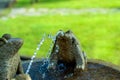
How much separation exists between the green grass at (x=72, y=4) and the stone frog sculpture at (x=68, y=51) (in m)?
13.8

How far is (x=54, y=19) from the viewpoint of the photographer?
1772 centimetres

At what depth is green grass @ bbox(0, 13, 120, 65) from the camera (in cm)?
1201

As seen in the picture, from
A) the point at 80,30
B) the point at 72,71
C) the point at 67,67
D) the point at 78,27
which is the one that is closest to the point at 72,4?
the point at 78,27

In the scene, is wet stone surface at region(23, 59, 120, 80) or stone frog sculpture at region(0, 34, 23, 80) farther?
wet stone surface at region(23, 59, 120, 80)

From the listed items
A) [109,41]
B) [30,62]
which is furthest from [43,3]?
[30,62]

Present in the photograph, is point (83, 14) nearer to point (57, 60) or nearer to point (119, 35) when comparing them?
point (119, 35)

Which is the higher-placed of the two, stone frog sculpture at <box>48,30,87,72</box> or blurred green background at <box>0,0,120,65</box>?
stone frog sculpture at <box>48,30,87,72</box>

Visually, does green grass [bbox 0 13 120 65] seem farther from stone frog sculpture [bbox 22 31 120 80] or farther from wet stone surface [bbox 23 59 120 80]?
stone frog sculpture [bbox 22 31 120 80]

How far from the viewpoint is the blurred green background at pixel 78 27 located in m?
12.1

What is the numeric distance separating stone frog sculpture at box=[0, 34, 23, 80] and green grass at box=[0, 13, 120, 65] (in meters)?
5.65

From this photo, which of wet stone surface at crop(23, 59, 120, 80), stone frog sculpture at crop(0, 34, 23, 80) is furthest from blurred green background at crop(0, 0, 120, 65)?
stone frog sculpture at crop(0, 34, 23, 80)

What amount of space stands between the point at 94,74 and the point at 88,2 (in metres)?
15.8

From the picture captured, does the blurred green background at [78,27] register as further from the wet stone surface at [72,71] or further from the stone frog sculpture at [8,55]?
the stone frog sculpture at [8,55]

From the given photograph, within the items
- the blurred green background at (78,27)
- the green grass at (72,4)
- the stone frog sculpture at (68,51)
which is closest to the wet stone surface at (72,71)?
the stone frog sculpture at (68,51)
